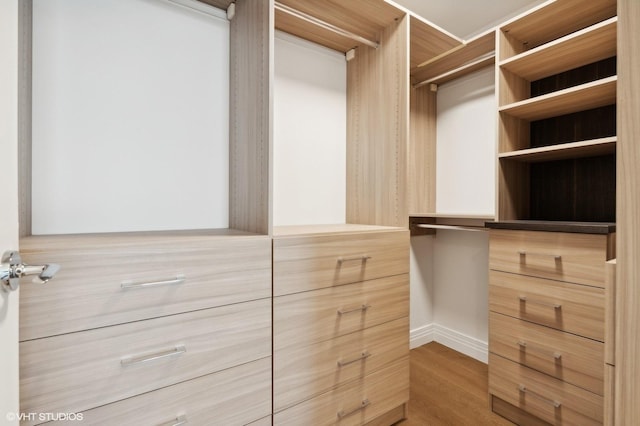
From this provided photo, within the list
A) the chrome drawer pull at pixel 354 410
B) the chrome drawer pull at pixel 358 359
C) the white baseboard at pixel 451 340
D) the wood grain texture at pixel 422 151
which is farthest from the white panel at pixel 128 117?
the white baseboard at pixel 451 340

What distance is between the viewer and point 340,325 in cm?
142

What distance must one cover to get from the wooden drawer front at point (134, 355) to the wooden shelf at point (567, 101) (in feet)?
5.34

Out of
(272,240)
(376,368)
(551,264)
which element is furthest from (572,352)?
(272,240)

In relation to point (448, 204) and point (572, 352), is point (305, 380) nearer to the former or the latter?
→ point (572, 352)

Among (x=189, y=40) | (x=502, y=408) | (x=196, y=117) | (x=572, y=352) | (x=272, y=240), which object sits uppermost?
(x=189, y=40)

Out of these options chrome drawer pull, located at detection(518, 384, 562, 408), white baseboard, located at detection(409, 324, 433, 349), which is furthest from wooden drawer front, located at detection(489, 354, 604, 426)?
white baseboard, located at detection(409, 324, 433, 349)

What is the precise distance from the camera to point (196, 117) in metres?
1.52

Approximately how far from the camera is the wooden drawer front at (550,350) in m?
1.39

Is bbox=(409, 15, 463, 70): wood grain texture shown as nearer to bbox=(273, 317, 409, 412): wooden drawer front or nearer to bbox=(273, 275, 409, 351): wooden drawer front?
bbox=(273, 275, 409, 351): wooden drawer front

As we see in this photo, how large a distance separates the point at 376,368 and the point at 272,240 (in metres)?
0.84

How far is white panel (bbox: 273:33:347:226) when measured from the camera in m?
1.77

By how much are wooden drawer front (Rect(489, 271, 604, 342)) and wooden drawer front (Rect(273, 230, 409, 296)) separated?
55 cm

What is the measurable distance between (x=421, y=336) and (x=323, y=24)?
88.9 inches

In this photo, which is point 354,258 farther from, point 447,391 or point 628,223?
point 447,391
